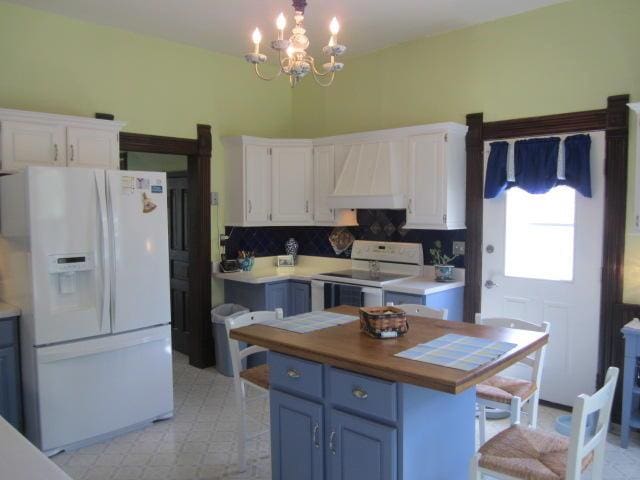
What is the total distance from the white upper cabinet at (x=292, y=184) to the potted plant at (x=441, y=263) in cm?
127

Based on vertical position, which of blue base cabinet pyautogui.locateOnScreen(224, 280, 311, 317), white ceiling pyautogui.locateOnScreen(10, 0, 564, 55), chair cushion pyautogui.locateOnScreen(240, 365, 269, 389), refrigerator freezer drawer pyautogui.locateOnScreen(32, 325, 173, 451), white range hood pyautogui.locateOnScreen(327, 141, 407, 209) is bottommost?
refrigerator freezer drawer pyautogui.locateOnScreen(32, 325, 173, 451)

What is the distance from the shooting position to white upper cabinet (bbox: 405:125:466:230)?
419 cm

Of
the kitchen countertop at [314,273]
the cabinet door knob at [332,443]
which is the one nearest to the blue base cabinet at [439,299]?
the kitchen countertop at [314,273]

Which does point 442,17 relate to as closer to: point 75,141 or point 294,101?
point 294,101

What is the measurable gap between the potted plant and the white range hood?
0.49 meters

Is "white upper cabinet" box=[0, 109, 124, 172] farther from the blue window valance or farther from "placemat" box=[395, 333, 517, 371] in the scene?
the blue window valance

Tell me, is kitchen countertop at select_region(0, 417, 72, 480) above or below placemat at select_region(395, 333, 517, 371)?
below

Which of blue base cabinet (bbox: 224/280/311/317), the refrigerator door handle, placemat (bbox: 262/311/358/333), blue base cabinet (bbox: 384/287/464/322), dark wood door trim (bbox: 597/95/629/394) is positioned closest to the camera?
placemat (bbox: 262/311/358/333)

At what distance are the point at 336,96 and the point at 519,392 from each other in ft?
11.6

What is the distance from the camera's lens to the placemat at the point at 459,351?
81.0 inches

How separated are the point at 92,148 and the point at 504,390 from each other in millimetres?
3184

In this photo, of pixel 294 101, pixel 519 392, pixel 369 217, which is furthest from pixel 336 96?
pixel 519 392

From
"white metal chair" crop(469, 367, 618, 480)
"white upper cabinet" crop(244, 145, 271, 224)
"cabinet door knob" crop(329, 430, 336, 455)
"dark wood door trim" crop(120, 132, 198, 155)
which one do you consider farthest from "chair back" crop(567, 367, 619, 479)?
"dark wood door trim" crop(120, 132, 198, 155)

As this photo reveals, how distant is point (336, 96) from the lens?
534 centimetres
